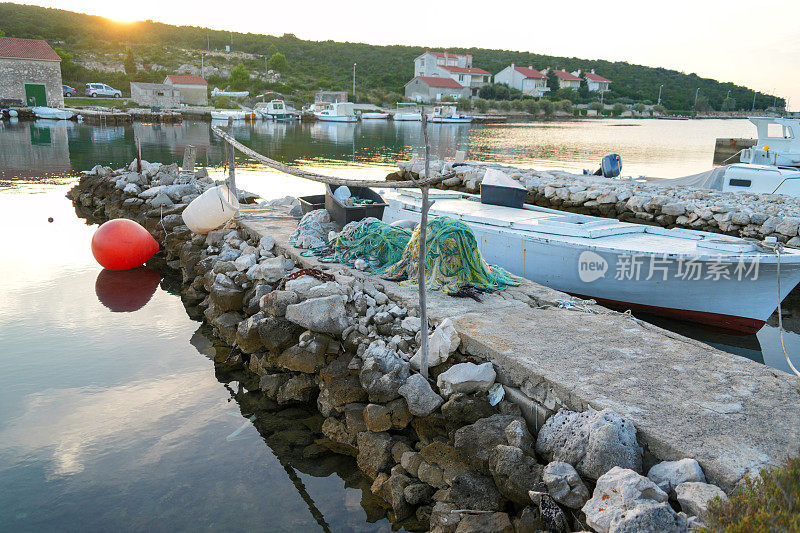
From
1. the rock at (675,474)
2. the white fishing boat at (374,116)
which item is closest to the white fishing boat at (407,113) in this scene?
the white fishing boat at (374,116)

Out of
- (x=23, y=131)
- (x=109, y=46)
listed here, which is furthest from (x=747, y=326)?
(x=109, y=46)

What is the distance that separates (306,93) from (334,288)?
81.5m

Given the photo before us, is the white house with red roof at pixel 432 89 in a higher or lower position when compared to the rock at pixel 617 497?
higher

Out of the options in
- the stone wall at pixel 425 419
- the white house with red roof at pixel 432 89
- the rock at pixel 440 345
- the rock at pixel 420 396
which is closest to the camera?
the stone wall at pixel 425 419

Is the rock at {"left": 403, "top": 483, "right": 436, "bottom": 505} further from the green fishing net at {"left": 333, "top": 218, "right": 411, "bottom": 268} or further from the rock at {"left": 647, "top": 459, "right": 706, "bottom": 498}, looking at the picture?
the green fishing net at {"left": 333, "top": 218, "right": 411, "bottom": 268}

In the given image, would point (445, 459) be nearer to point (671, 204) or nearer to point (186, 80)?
point (671, 204)

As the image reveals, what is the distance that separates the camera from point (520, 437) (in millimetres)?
4113

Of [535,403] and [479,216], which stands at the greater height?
[479,216]

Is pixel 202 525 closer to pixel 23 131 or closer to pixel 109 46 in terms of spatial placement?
pixel 23 131

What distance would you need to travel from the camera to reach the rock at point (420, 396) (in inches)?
194

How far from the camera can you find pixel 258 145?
36.2 meters

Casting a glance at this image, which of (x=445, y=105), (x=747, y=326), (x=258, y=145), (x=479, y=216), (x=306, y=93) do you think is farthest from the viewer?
(x=306, y=93)

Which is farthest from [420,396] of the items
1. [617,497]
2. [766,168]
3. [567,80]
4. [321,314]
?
[567,80]

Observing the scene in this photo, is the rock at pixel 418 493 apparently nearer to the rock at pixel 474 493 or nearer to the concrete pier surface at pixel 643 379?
the rock at pixel 474 493
